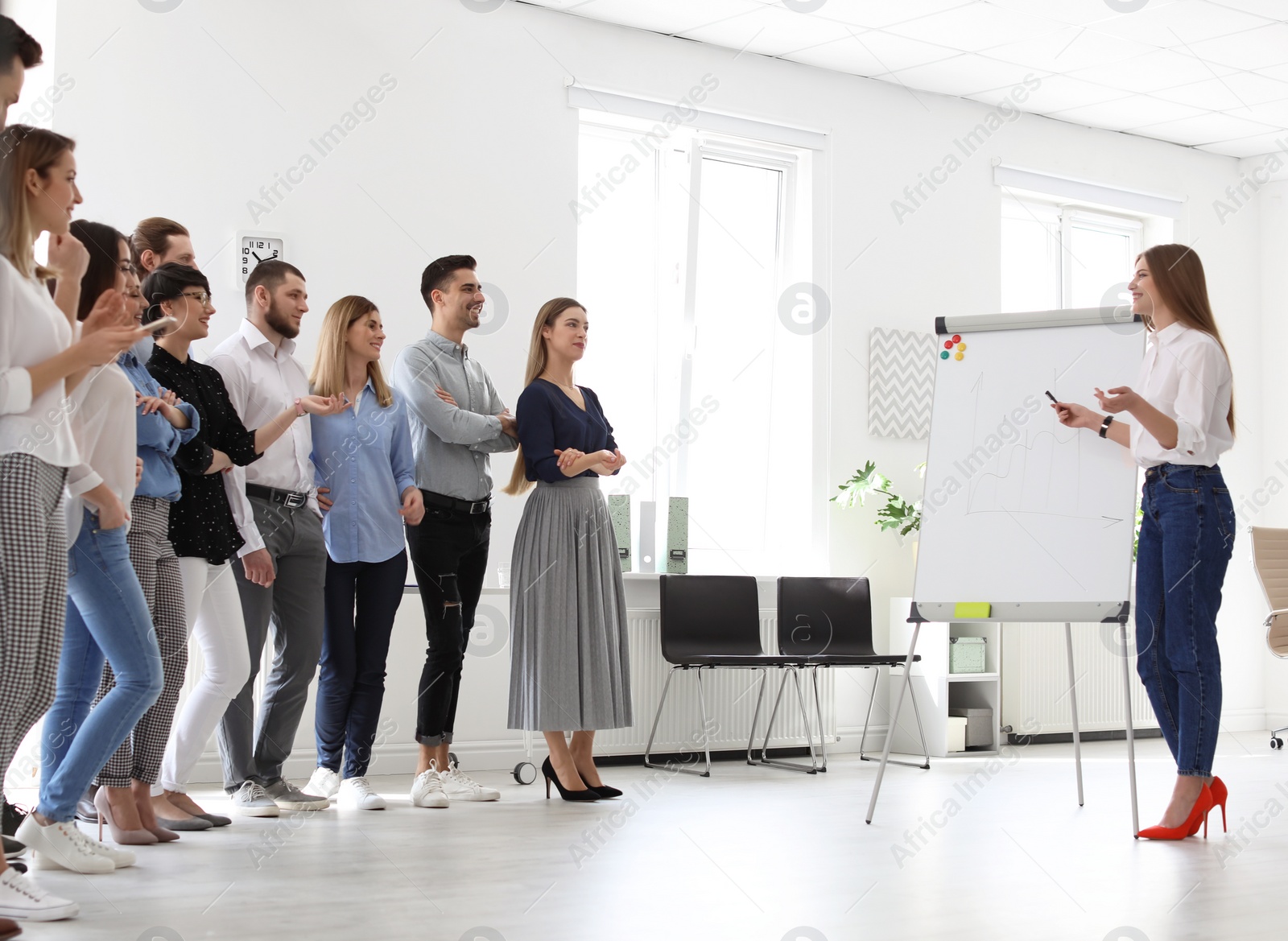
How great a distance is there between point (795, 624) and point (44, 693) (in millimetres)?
3844

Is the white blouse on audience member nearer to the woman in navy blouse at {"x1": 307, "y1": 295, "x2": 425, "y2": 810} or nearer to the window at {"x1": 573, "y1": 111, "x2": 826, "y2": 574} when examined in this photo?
the woman in navy blouse at {"x1": 307, "y1": 295, "x2": 425, "y2": 810}

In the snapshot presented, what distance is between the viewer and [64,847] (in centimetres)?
277

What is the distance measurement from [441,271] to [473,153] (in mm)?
1273

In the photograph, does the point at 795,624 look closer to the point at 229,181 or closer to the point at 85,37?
the point at 229,181

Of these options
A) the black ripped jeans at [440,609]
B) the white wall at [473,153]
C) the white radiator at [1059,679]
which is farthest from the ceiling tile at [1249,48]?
the black ripped jeans at [440,609]

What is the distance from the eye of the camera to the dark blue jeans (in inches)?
157

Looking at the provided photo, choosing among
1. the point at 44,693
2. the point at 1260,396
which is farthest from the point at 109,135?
the point at 1260,396

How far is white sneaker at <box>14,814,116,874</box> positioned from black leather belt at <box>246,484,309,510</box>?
117 cm

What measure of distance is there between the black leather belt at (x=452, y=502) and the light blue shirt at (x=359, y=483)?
4.3 inches

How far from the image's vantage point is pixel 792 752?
607 centimetres

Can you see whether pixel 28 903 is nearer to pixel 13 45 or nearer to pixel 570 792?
pixel 13 45

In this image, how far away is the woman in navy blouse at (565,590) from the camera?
414 cm

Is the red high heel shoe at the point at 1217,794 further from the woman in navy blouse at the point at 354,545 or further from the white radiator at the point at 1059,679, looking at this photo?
the white radiator at the point at 1059,679

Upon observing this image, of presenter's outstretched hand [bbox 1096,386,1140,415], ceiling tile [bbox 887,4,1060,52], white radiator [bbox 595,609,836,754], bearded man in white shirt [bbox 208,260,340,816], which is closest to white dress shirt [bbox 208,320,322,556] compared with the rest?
bearded man in white shirt [bbox 208,260,340,816]
